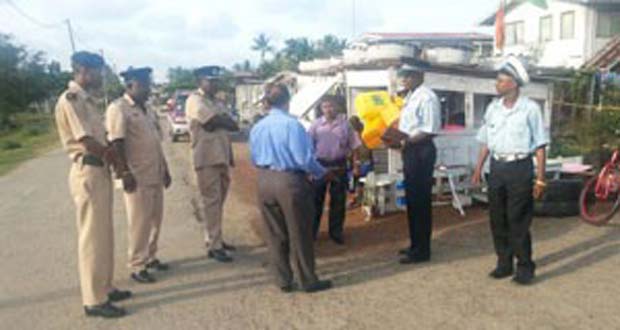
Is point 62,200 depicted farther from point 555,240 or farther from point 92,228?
point 555,240

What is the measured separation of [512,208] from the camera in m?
5.34

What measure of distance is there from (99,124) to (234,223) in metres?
3.61

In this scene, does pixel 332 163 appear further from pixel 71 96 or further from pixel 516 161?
pixel 71 96

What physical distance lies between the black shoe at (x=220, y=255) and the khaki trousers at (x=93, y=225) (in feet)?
5.18

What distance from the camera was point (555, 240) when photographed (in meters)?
6.76

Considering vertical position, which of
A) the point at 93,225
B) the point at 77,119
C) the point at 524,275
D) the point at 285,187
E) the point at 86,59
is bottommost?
the point at 524,275

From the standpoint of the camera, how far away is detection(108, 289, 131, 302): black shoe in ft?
17.2

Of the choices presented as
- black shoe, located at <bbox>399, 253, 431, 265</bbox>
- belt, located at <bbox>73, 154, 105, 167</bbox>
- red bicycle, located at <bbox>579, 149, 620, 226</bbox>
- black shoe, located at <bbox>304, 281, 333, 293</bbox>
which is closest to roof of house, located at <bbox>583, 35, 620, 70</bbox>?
red bicycle, located at <bbox>579, 149, 620, 226</bbox>

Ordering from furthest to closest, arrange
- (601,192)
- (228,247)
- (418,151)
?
(601,192) → (228,247) → (418,151)

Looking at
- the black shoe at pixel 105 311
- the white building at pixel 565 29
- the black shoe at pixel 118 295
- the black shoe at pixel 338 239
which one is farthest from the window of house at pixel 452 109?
the white building at pixel 565 29

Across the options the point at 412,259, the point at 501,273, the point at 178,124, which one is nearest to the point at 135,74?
the point at 412,259

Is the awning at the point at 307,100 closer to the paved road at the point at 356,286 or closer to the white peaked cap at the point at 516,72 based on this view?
the paved road at the point at 356,286

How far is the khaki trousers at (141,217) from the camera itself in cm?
574

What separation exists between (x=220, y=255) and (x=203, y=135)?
126 cm
